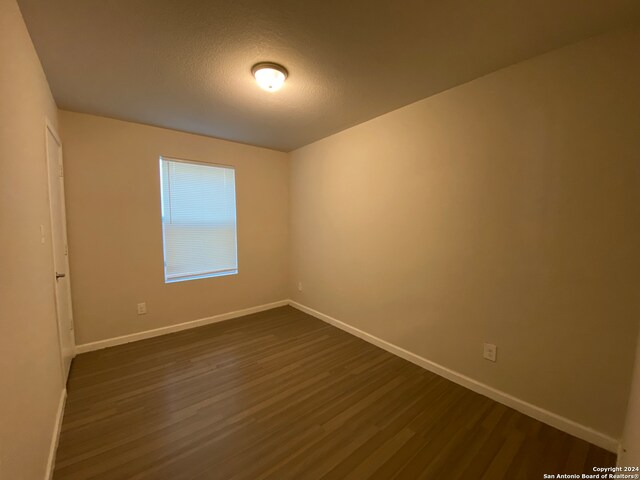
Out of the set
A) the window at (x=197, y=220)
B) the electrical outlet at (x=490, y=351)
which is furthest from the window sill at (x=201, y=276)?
the electrical outlet at (x=490, y=351)

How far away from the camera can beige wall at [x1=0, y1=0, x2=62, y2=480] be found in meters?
1.01

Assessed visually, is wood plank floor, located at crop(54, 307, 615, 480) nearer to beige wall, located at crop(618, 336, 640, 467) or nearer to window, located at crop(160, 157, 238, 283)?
beige wall, located at crop(618, 336, 640, 467)

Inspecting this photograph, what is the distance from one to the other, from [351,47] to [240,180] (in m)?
2.41

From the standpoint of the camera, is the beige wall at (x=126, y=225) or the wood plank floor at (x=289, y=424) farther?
the beige wall at (x=126, y=225)

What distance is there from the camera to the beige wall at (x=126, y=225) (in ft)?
8.44

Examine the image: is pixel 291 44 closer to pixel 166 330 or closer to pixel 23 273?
pixel 23 273

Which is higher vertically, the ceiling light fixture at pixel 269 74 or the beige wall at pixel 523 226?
the ceiling light fixture at pixel 269 74

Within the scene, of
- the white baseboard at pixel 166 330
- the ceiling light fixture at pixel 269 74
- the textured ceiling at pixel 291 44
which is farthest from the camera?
the white baseboard at pixel 166 330

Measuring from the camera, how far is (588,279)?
1.57 metres

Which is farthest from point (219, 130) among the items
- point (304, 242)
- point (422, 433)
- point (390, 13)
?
point (422, 433)

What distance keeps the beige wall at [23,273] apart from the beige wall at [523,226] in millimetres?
2540

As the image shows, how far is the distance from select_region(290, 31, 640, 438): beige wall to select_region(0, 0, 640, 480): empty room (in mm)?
14

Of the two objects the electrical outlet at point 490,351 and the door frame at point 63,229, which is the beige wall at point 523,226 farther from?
the door frame at point 63,229

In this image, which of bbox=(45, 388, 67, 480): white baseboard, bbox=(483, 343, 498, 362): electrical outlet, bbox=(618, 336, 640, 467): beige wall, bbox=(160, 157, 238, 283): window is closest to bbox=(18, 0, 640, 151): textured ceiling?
bbox=(160, 157, 238, 283): window
